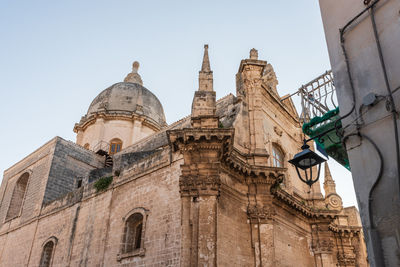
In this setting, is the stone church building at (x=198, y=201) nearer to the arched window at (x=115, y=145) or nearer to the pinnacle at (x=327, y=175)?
the pinnacle at (x=327, y=175)

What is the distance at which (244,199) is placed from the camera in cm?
1295

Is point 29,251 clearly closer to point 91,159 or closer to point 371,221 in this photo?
point 91,159

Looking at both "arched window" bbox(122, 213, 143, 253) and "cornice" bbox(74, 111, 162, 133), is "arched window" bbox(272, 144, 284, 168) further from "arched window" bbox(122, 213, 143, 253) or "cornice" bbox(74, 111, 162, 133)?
"cornice" bbox(74, 111, 162, 133)

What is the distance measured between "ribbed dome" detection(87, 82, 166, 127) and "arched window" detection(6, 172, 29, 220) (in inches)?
292

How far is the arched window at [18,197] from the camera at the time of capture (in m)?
22.6

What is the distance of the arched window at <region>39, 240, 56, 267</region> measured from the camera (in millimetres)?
17203

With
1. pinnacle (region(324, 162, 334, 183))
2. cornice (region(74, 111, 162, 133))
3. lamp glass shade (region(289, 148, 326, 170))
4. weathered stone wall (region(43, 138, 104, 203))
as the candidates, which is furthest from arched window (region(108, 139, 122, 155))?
lamp glass shade (region(289, 148, 326, 170))

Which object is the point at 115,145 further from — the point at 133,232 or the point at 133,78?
the point at 133,232

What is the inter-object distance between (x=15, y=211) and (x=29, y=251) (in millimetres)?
5222

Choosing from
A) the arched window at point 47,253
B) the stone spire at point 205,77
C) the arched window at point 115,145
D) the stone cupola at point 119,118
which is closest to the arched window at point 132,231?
the stone spire at point 205,77

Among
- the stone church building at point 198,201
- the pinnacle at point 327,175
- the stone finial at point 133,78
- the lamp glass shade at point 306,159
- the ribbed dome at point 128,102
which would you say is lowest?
the lamp glass shade at point 306,159

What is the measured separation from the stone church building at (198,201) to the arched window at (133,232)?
4cm

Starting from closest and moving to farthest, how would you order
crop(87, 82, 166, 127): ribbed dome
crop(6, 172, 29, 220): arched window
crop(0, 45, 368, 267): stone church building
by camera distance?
1. crop(0, 45, 368, 267): stone church building
2. crop(6, 172, 29, 220): arched window
3. crop(87, 82, 166, 127): ribbed dome

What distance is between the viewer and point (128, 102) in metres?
29.2
